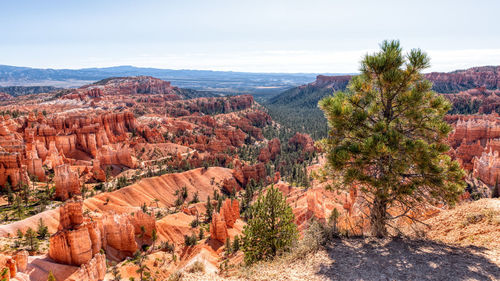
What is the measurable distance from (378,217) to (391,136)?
131 inches

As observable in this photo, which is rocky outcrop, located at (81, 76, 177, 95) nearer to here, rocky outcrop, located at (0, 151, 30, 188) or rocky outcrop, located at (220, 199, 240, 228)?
rocky outcrop, located at (0, 151, 30, 188)

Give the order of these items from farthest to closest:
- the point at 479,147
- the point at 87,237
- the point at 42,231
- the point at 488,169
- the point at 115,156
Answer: the point at 479,147 < the point at 115,156 < the point at 488,169 < the point at 42,231 < the point at 87,237

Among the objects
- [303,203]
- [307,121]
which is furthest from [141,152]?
[307,121]

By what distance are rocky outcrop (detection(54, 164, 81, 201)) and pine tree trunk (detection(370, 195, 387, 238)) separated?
34.9 m

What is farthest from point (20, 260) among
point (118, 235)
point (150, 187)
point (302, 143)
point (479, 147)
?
point (479, 147)

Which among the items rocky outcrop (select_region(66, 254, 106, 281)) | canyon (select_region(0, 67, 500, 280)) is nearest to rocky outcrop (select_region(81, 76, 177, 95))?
canyon (select_region(0, 67, 500, 280))

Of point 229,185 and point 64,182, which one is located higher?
point 64,182

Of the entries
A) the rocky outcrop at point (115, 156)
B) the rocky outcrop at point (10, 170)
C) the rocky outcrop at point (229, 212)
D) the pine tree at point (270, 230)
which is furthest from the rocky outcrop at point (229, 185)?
the pine tree at point (270, 230)

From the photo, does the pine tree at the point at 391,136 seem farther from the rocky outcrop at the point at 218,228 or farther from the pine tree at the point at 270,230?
the rocky outcrop at the point at 218,228

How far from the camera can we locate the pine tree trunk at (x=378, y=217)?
36.1 feet

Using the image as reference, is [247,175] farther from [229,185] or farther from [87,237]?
[87,237]

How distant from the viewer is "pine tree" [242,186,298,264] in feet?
43.7

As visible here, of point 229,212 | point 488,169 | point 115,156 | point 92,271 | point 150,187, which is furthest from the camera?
point 115,156

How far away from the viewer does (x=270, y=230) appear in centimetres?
1373
